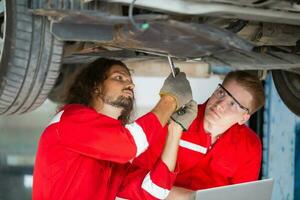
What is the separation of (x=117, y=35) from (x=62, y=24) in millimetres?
190

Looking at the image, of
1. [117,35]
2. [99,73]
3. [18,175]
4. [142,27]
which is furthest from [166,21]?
[18,175]

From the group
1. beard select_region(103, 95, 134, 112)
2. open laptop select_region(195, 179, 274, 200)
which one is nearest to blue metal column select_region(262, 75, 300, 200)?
open laptop select_region(195, 179, 274, 200)

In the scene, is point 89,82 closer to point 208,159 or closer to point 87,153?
point 87,153

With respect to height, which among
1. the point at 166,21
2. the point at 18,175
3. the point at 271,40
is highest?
the point at 166,21

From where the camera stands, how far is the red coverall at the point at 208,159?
264 centimetres

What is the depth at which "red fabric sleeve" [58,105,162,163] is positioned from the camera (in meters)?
2.10

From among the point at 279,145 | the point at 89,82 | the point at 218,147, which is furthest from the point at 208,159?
the point at 279,145

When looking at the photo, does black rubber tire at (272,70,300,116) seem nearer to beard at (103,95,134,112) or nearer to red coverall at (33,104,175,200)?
red coverall at (33,104,175,200)

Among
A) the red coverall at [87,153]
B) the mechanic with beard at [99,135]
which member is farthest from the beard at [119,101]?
the red coverall at [87,153]

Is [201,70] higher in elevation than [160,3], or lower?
lower

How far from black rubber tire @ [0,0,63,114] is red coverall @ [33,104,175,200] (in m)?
0.23

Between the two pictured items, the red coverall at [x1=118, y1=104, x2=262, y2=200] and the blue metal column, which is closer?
the red coverall at [x1=118, y1=104, x2=262, y2=200]

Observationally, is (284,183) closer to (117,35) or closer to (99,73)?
(99,73)

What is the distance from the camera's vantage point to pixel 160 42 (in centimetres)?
185
